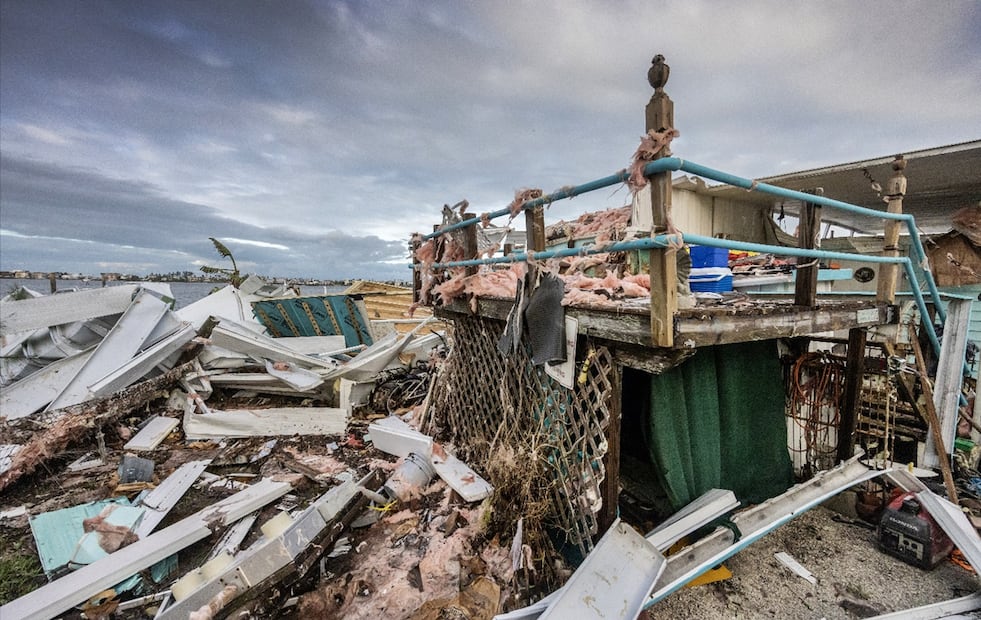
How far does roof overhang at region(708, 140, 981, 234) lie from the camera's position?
5938mm

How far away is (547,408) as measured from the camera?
11.1ft

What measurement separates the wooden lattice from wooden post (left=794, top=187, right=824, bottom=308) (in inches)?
75.4

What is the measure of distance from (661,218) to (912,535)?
4021 mm

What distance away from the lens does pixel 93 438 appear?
19.3 feet

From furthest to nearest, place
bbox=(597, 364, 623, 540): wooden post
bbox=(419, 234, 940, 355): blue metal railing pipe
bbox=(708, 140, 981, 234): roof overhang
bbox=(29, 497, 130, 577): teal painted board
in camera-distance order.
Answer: bbox=(708, 140, 981, 234): roof overhang → bbox=(29, 497, 130, 577): teal painted board → bbox=(597, 364, 623, 540): wooden post → bbox=(419, 234, 940, 355): blue metal railing pipe

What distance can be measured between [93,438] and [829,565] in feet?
30.4

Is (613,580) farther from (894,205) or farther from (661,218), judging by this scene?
(894,205)

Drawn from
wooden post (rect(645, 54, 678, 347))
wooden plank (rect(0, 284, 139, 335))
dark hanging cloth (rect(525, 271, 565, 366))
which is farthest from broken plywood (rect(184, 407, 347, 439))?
wooden post (rect(645, 54, 678, 347))

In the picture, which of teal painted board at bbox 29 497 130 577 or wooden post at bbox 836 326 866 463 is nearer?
teal painted board at bbox 29 497 130 577

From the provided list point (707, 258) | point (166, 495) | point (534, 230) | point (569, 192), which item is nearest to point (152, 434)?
point (166, 495)

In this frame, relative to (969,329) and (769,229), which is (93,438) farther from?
(769,229)

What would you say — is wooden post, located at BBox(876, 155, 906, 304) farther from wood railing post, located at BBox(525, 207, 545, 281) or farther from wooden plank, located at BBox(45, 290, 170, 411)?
wooden plank, located at BBox(45, 290, 170, 411)

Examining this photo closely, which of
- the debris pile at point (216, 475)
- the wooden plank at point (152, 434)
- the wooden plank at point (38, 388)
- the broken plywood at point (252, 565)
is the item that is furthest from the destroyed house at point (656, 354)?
the wooden plank at point (38, 388)

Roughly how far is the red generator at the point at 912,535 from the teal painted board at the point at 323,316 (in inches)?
340
